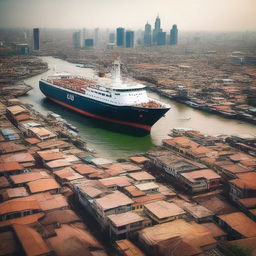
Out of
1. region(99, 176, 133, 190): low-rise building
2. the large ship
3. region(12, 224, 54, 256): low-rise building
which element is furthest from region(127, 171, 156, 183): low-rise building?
the large ship

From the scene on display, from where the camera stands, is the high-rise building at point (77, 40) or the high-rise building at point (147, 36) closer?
the high-rise building at point (147, 36)

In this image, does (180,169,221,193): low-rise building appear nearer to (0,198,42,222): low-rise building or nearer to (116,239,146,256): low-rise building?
(116,239,146,256): low-rise building

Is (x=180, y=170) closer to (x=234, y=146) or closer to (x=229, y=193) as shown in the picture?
(x=229, y=193)

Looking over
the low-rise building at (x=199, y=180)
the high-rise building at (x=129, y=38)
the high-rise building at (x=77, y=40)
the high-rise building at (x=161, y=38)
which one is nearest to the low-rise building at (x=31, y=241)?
the low-rise building at (x=199, y=180)

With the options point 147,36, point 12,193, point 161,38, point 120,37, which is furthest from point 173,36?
point 12,193

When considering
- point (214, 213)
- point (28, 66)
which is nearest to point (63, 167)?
point (214, 213)

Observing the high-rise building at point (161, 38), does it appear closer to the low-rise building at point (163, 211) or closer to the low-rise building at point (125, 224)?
the low-rise building at point (163, 211)

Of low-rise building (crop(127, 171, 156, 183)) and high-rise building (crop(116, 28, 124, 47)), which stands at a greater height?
high-rise building (crop(116, 28, 124, 47))

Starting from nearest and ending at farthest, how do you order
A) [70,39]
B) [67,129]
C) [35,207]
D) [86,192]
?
[35,207], [86,192], [67,129], [70,39]
